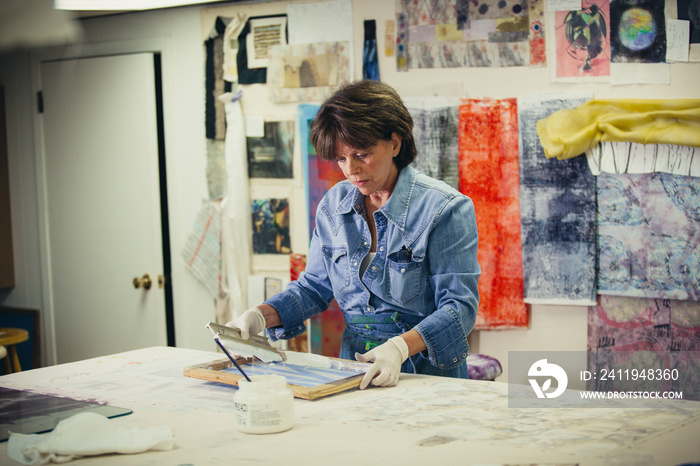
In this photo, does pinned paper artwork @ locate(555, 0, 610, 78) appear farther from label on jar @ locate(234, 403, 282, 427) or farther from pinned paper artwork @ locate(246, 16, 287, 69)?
label on jar @ locate(234, 403, 282, 427)

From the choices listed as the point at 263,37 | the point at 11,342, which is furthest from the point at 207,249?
the point at 263,37

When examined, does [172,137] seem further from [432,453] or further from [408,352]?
[432,453]

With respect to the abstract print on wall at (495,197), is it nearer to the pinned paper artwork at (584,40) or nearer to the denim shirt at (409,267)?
the pinned paper artwork at (584,40)

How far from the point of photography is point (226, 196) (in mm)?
3828

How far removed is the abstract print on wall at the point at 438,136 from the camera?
10.7 feet

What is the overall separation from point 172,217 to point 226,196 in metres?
0.40

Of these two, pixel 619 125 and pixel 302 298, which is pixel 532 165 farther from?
pixel 302 298

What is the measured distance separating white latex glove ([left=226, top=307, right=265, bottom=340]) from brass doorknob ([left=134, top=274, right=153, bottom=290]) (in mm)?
2027

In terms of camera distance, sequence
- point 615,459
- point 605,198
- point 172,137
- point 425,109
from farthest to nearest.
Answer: point 172,137 → point 425,109 → point 605,198 → point 615,459

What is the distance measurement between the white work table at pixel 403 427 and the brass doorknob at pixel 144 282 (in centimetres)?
206

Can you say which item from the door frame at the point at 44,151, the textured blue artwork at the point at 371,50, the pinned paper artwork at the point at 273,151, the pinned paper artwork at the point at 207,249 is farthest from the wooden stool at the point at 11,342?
the textured blue artwork at the point at 371,50

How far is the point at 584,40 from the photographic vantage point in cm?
302

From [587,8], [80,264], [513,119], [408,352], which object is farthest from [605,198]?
Answer: [80,264]

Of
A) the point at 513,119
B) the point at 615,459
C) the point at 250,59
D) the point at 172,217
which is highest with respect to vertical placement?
the point at 250,59
